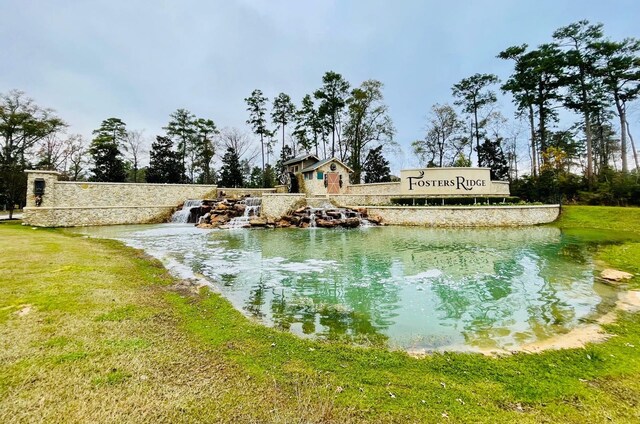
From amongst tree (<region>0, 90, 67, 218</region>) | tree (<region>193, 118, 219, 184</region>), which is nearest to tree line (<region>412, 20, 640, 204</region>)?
tree (<region>193, 118, 219, 184</region>)

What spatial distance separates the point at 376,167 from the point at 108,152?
97.2ft

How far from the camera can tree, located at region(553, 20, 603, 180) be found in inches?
814

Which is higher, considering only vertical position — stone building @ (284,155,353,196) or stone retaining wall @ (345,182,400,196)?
stone building @ (284,155,353,196)

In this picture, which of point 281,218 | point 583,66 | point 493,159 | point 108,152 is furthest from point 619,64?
point 108,152

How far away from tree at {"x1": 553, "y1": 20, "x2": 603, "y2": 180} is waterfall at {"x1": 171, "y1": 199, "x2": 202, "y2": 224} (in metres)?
30.1

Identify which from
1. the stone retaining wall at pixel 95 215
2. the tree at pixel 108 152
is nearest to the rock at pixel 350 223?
the stone retaining wall at pixel 95 215

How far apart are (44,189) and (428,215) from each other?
2420cm

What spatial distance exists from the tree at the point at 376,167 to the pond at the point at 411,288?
2322cm

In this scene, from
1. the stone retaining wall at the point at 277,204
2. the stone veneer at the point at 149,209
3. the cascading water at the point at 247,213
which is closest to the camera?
the stone veneer at the point at 149,209

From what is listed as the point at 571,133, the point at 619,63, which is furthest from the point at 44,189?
the point at 571,133

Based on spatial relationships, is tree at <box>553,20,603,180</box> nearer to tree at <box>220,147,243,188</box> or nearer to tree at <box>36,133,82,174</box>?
tree at <box>220,147,243,188</box>

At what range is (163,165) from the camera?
31.6m

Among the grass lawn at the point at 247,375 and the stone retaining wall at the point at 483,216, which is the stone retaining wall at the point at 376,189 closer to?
the stone retaining wall at the point at 483,216

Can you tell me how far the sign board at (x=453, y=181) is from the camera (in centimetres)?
2114
